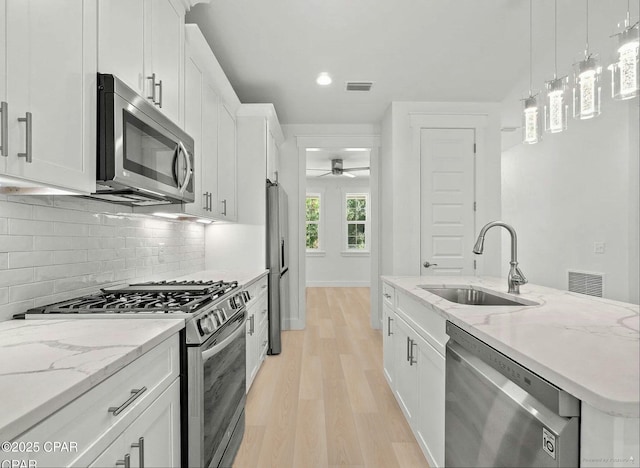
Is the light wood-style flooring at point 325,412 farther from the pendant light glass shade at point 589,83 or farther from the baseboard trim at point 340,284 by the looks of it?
the baseboard trim at point 340,284

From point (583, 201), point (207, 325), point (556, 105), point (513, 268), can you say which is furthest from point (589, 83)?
point (583, 201)

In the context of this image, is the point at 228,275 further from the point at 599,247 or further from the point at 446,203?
the point at 599,247

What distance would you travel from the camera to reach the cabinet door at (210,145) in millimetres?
2623

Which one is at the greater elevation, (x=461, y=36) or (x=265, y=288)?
(x=461, y=36)

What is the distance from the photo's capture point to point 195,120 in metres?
2.41

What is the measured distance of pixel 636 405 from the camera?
69 cm

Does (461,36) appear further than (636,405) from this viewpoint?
Yes

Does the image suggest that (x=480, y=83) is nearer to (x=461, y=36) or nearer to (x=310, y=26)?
(x=461, y=36)

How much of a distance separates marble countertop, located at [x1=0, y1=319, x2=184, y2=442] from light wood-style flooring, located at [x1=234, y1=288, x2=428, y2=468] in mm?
1188

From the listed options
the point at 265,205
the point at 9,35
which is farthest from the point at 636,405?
the point at 265,205

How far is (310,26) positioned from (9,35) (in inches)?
79.5

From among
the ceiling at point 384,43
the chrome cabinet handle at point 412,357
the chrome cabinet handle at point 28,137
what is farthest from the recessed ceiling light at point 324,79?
the chrome cabinet handle at point 28,137

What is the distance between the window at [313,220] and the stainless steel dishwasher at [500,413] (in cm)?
740

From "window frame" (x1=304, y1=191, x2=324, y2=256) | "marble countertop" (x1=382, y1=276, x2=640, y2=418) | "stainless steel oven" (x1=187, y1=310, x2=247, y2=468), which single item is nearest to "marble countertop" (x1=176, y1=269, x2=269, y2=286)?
"stainless steel oven" (x1=187, y1=310, x2=247, y2=468)
